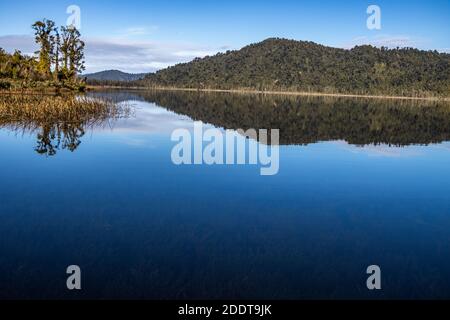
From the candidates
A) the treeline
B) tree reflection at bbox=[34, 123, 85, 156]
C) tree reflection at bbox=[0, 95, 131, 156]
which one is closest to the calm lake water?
tree reflection at bbox=[34, 123, 85, 156]

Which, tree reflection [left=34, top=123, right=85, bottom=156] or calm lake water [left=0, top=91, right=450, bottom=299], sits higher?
tree reflection [left=34, top=123, right=85, bottom=156]

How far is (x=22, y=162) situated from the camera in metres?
18.5

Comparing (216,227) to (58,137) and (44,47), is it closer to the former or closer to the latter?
(58,137)

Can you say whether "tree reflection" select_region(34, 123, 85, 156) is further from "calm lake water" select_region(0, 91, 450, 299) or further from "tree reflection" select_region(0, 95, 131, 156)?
"calm lake water" select_region(0, 91, 450, 299)

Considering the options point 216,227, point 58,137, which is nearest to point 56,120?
point 58,137

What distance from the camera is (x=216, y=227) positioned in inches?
440

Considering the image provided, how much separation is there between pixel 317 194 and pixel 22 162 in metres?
12.7

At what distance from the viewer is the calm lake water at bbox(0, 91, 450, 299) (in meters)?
8.04

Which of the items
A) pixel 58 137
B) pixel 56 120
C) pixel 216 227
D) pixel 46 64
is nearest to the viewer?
pixel 216 227

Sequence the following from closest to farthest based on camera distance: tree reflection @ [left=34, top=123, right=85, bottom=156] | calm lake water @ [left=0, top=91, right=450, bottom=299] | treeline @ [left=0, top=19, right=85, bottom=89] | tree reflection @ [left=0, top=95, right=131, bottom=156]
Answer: calm lake water @ [left=0, top=91, right=450, bottom=299], tree reflection @ [left=34, top=123, right=85, bottom=156], tree reflection @ [left=0, top=95, right=131, bottom=156], treeline @ [left=0, top=19, right=85, bottom=89]

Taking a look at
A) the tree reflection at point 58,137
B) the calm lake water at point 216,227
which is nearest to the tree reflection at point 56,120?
the tree reflection at point 58,137

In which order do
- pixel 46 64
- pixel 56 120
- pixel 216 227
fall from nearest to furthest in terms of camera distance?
pixel 216 227
pixel 56 120
pixel 46 64
